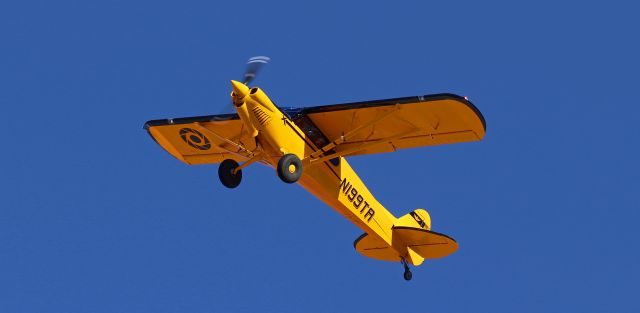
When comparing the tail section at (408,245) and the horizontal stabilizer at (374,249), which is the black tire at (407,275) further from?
the horizontal stabilizer at (374,249)

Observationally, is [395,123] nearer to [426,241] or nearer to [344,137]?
[344,137]

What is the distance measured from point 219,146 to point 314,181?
3.31m

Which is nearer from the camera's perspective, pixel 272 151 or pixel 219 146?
pixel 272 151

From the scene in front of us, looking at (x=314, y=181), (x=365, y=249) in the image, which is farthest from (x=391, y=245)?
(x=314, y=181)

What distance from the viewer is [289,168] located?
24.1 metres

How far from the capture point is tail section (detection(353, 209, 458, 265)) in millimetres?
28875

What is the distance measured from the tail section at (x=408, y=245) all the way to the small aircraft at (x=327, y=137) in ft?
0.12

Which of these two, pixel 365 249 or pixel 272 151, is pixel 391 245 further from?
pixel 272 151

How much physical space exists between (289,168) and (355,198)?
10.9ft

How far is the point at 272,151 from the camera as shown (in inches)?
966

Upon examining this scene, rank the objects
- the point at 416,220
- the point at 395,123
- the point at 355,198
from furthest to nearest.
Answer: the point at 416,220 → the point at 355,198 → the point at 395,123

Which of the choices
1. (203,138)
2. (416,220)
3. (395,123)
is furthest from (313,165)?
(416,220)

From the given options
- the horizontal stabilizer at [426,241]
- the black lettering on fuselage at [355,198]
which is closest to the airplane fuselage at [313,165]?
the black lettering on fuselage at [355,198]

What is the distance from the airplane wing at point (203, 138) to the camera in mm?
26312
